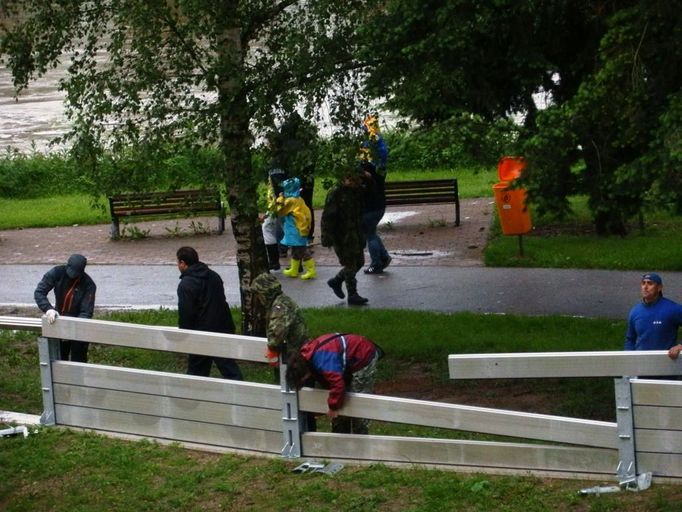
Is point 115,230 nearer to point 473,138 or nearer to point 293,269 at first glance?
point 293,269

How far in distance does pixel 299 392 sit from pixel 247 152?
388cm

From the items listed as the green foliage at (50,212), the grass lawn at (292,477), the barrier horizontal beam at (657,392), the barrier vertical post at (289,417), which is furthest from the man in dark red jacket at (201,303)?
the green foliage at (50,212)

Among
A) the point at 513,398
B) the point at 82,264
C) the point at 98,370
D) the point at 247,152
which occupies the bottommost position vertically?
the point at 513,398

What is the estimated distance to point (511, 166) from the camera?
12086 millimetres

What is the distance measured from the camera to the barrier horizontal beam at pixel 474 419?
7.18 m

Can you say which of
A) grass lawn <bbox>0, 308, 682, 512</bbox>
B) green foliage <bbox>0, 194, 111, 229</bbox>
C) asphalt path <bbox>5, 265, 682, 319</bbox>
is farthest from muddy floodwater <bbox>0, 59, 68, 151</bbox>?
grass lawn <bbox>0, 308, 682, 512</bbox>

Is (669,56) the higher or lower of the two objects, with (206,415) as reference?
higher

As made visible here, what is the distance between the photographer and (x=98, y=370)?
30.2 ft

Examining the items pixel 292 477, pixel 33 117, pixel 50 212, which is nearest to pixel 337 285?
pixel 292 477

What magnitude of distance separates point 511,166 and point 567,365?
5072 millimetres

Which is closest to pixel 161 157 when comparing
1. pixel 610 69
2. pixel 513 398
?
pixel 513 398

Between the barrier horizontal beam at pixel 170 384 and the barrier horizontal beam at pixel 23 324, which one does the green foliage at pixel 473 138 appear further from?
the barrier horizontal beam at pixel 23 324

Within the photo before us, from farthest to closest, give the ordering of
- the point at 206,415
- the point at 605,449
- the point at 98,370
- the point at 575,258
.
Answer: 1. the point at 575,258
2. the point at 98,370
3. the point at 206,415
4. the point at 605,449

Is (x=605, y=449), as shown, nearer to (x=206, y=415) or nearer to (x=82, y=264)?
(x=206, y=415)
